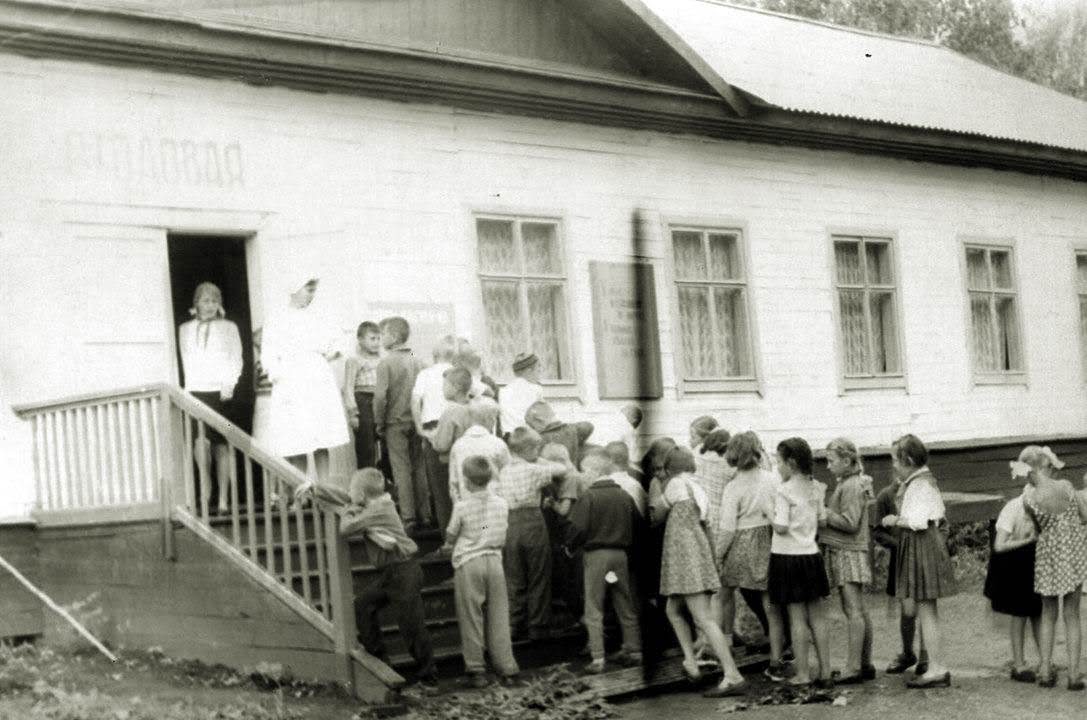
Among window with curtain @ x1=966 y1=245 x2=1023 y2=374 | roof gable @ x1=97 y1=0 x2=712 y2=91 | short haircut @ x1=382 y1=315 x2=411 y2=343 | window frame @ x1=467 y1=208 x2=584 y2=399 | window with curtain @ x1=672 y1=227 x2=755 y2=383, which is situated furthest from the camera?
window with curtain @ x1=966 y1=245 x2=1023 y2=374

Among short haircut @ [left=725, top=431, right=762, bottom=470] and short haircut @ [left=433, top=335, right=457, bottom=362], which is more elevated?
short haircut @ [left=433, top=335, right=457, bottom=362]

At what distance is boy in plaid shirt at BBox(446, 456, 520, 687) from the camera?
1016 cm

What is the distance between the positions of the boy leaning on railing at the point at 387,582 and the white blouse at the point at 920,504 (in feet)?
10.4

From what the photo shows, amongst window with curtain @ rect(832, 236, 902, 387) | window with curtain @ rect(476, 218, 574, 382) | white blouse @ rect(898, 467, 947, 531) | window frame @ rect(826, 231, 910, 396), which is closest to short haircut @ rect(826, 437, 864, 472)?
white blouse @ rect(898, 467, 947, 531)

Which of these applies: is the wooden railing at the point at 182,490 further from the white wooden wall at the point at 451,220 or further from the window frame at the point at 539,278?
the window frame at the point at 539,278

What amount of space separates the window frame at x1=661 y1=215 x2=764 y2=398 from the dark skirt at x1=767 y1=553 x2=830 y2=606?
210 inches

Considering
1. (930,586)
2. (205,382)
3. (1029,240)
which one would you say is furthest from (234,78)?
(1029,240)

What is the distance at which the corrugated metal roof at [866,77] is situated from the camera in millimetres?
18266

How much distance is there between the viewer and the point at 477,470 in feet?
33.4

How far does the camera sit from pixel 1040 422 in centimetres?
1994

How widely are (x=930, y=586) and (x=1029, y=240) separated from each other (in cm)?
1073

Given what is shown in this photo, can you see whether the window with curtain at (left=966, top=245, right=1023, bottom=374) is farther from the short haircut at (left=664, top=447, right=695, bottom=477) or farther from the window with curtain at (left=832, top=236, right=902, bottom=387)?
the short haircut at (left=664, top=447, right=695, bottom=477)

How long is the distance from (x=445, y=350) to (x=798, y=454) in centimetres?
320

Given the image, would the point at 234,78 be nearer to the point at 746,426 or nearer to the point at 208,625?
the point at 208,625
